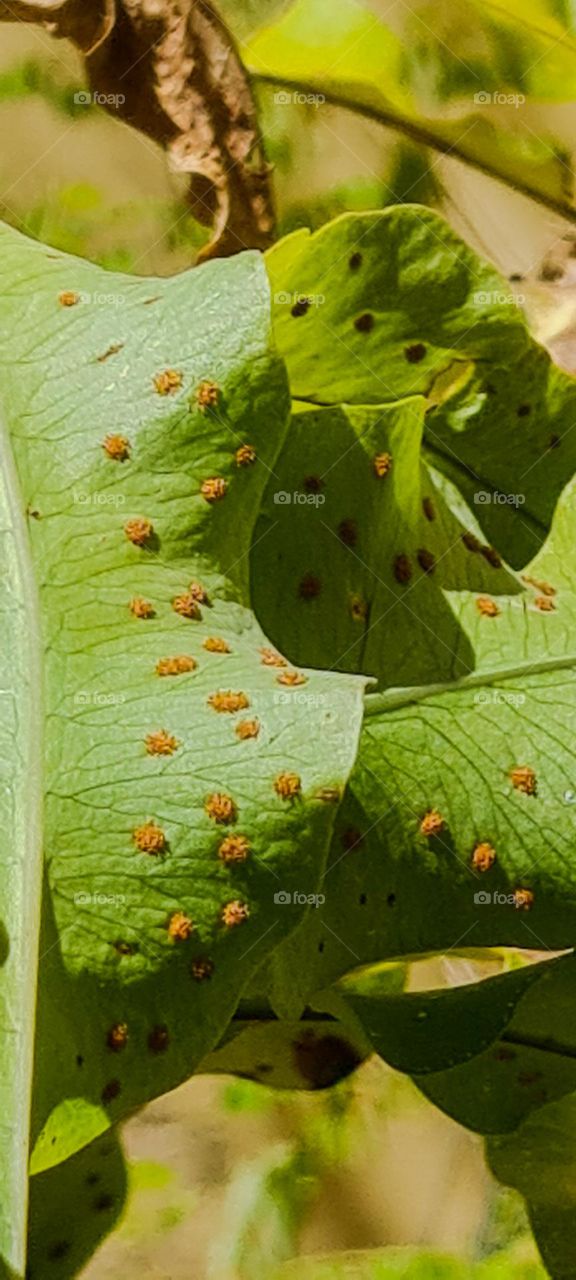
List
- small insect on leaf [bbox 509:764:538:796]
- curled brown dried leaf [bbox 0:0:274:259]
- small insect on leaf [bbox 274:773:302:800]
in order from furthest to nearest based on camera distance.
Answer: curled brown dried leaf [bbox 0:0:274:259]
small insect on leaf [bbox 509:764:538:796]
small insect on leaf [bbox 274:773:302:800]

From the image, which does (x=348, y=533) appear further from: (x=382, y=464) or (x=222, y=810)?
(x=222, y=810)

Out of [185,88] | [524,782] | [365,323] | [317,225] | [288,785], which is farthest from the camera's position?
[317,225]

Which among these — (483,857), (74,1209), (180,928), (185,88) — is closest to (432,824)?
(483,857)

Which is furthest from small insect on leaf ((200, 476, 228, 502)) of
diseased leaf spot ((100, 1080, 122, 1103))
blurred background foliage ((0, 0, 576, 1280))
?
blurred background foliage ((0, 0, 576, 1280))

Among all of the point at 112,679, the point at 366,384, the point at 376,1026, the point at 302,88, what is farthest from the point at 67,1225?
the point at 302,88

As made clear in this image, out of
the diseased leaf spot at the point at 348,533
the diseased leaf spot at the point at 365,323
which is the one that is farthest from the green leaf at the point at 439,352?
the diseased leaf spot at the point at 348,533

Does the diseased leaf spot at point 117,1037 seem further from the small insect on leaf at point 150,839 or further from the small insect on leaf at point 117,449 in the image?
the small insect on leaf at point 117,449

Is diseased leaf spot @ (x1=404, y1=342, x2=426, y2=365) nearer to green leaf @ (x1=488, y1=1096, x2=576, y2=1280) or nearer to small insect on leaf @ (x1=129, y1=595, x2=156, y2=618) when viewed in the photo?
small insect on leaf @ (x1=129, y1=595, x2=156, y2=618)
